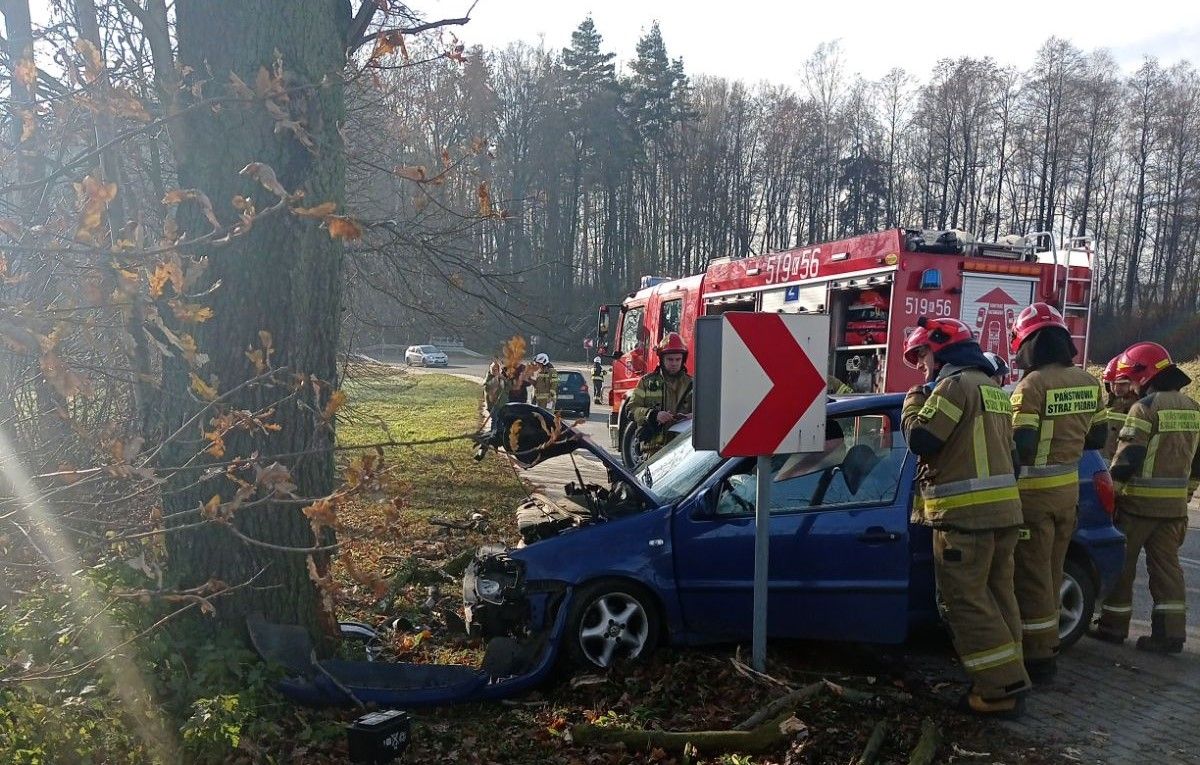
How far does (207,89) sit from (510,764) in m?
3.34

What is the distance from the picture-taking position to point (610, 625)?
4.92m

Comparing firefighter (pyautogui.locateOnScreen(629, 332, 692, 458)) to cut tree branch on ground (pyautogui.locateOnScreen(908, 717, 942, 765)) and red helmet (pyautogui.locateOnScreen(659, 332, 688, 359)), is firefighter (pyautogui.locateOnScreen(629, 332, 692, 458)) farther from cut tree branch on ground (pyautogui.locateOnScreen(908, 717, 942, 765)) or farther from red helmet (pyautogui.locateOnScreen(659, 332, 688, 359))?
cut tree branch on ground (pyautogui.locateOnScreen(908, 717, 942, 765))

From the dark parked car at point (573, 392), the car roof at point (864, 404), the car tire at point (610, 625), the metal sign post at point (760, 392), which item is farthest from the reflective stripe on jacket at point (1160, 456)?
the dark parked car at point (573, 392)

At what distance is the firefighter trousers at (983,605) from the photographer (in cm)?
433

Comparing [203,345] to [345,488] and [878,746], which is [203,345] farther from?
[878,746]

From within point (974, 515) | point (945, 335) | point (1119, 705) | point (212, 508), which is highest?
point (945, 335)

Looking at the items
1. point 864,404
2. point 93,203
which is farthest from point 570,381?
point 93,203

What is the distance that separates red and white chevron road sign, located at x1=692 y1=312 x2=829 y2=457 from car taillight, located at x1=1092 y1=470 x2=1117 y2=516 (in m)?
2.10

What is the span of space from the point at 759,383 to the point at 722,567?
115 centimetres

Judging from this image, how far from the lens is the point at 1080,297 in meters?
10.0

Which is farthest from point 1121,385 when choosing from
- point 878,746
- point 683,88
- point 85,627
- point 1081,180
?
point 683,88

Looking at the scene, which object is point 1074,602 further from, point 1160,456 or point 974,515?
point 974,515

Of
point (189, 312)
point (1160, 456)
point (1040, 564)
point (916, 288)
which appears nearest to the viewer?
point (189, 312)

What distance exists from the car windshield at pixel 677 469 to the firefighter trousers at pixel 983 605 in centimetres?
131
